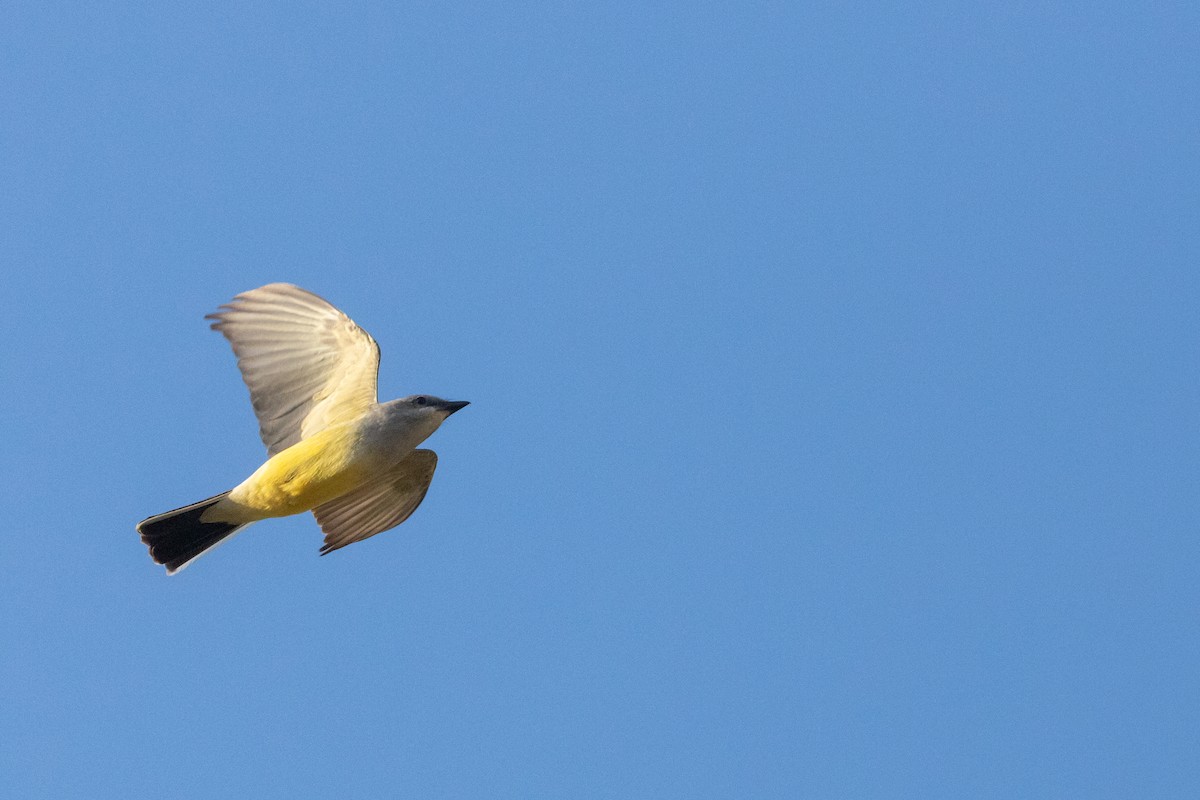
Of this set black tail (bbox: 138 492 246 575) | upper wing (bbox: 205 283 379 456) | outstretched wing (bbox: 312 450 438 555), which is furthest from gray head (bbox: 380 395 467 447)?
black tail (bbox: 138 492 246 575)

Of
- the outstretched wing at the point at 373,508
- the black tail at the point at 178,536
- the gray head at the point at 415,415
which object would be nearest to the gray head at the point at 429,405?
the gray head at the point at 415,415

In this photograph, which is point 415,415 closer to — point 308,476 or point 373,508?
point 308,476

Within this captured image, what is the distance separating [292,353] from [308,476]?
145cm

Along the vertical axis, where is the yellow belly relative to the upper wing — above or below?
below

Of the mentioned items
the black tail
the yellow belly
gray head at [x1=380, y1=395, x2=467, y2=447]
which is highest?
gray head at [x1=380, y1=395, x2=467, y2=447]

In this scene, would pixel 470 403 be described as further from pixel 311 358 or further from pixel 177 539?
pixel 177 539

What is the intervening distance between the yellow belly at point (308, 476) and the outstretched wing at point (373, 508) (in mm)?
975

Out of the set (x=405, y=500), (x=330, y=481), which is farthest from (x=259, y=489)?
(x=405, y=500)

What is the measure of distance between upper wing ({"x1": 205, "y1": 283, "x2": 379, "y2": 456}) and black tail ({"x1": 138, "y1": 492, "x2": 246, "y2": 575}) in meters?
0.88

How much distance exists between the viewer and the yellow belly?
13688 mm

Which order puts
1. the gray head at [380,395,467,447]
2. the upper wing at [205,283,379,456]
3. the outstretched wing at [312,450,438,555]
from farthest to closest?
the outstretched wing at [312,450,438,555]
the upper wing at [205,283,379,456]
the gray head at [380,395,467,447]

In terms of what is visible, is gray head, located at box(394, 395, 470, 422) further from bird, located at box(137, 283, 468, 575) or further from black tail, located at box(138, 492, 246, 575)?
black tail, located at box(138, 492, 246, 575)

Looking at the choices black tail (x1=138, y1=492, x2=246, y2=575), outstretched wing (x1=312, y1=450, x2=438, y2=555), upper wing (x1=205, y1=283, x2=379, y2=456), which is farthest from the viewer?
outstretched wing (x1=312, y1=450, x2=438, y2=555)

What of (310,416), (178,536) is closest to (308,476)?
(310,416)
